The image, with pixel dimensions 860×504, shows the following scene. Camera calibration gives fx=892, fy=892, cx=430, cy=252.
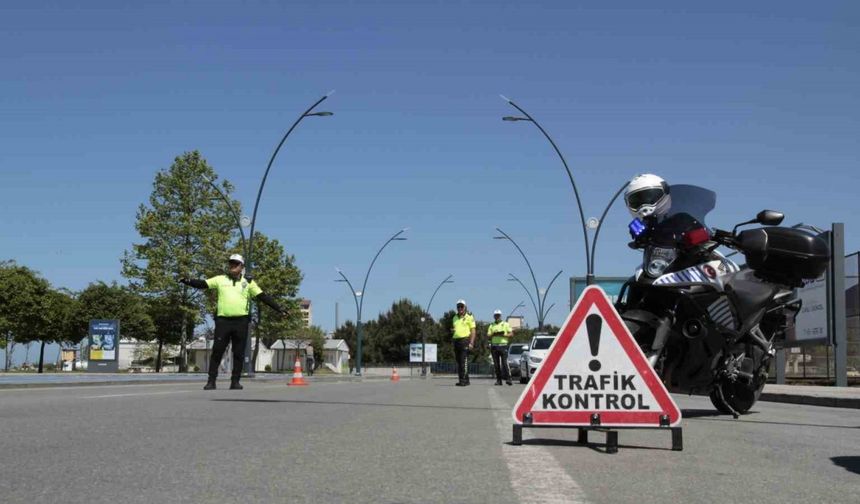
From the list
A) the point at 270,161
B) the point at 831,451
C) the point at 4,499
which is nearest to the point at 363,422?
the point at 831,451

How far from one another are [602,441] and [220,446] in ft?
8.38

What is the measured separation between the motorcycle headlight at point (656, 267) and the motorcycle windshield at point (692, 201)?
21.0 inches

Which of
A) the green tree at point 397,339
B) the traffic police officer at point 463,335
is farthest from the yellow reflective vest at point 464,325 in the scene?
the green tree at point 397,339

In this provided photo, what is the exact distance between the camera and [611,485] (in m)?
4.10

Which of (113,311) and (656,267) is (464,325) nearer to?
(656,267)

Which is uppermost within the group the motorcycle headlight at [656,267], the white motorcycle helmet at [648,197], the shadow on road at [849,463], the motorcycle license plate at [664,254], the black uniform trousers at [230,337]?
the white motorcycle helmet at [648,197]

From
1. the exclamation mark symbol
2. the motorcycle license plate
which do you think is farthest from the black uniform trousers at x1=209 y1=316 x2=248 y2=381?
the exclamation mark symbol

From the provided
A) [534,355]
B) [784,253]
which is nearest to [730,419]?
[784,253]

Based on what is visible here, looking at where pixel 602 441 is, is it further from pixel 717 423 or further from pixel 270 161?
pixel 270 161

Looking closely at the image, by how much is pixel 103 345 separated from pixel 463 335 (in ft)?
101

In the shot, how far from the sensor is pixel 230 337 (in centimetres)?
1318

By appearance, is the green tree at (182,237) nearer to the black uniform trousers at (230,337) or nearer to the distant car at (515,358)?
the distant car at (515,358)

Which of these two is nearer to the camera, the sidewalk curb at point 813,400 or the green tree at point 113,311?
the sidewalk curb at point 813,400

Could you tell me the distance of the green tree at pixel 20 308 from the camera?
6272 cm
